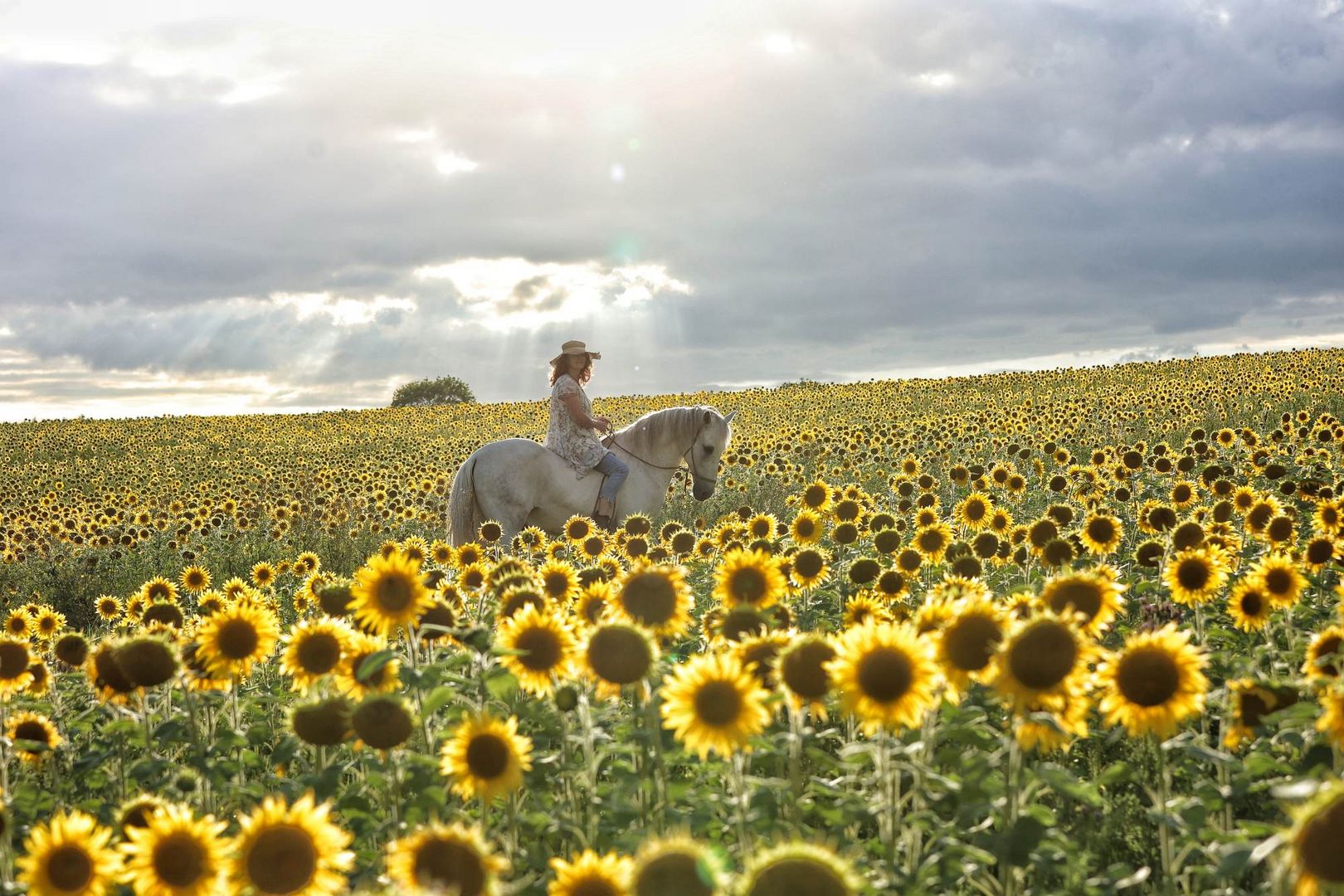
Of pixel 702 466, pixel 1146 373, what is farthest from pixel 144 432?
pixel 1146 373

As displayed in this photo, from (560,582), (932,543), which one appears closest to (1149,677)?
(560,582)

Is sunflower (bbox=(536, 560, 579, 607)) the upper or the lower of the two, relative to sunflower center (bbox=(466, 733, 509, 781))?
upper

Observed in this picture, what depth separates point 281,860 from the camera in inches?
115

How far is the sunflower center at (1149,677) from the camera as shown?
12.0 ft

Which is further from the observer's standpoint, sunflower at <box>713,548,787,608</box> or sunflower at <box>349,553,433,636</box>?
sunflower at <box>713,548,787,608</box>

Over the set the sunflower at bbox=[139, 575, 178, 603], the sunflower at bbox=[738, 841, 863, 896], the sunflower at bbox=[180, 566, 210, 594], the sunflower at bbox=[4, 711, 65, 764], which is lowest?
the sunflower at bbox=[180, 566, 210, 594]

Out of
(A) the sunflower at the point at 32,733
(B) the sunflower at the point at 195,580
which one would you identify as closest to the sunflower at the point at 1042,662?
(A) the sunflower at the point at 32,733

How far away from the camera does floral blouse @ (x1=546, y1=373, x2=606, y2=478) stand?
1373 cm

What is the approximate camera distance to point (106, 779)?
5.43 m

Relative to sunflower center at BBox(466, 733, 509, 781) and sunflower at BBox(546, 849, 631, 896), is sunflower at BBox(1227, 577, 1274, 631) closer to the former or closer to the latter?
sunflower center at BBox(466, 733, 509, 781)

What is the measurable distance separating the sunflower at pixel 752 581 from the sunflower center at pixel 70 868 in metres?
3.15

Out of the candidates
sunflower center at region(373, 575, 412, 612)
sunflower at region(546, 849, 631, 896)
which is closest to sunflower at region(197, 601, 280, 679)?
sunflower center at region(373, 575, 412, 612)

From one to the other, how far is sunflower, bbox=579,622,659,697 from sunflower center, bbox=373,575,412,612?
1.11 metres

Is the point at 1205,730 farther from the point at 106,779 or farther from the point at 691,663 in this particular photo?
the point at 106,779
